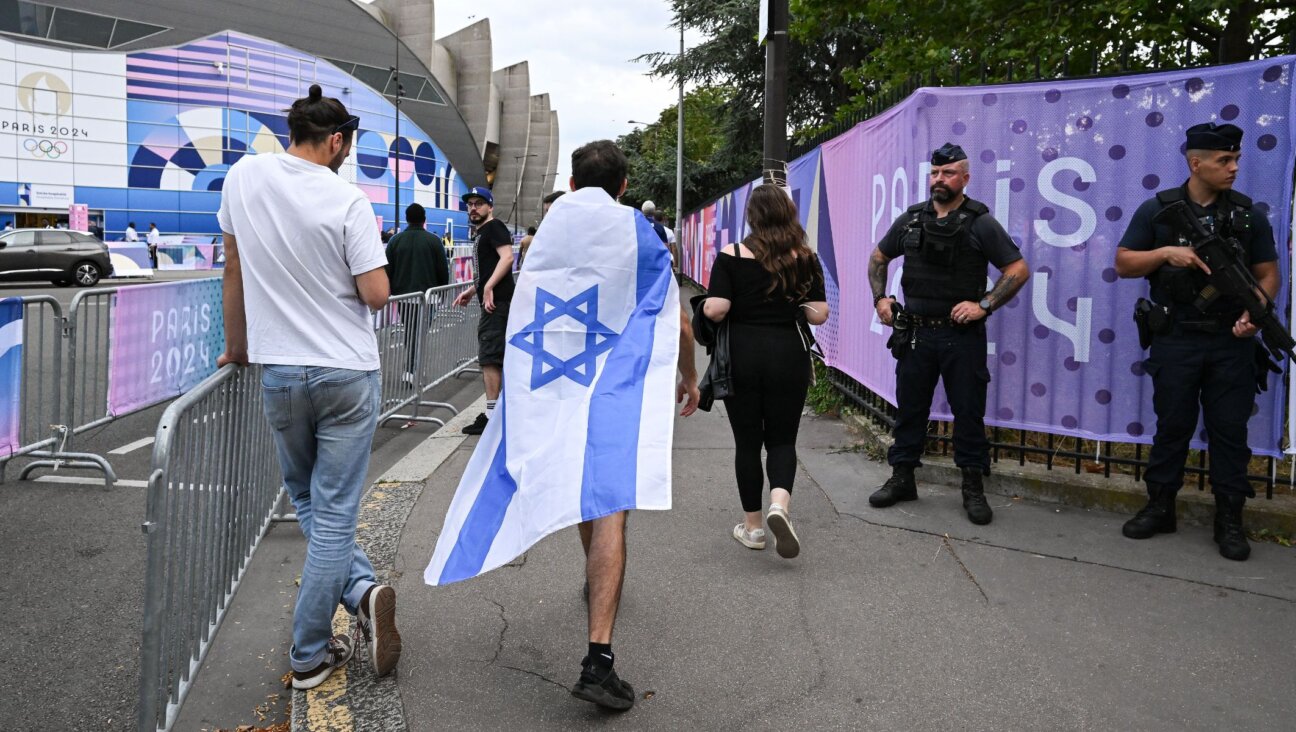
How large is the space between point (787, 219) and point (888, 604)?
68.9 inches

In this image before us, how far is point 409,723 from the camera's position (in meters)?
3.15

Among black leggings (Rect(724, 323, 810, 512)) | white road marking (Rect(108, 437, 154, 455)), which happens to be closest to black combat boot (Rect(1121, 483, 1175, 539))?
black leggings (Rect(724, 323, 810, 512))

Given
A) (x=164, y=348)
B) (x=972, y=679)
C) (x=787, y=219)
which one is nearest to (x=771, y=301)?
(x=787, y=219)

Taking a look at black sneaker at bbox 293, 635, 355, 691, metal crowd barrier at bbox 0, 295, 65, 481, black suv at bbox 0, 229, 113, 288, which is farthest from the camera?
black suv at bbox 0, 229, 113, 288

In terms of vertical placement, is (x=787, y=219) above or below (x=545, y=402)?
above

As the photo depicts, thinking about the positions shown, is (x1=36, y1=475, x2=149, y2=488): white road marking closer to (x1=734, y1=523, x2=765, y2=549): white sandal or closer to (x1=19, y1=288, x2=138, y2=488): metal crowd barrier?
(x1=19, y1=288, x2=138, y2=488): metal crowd barrier

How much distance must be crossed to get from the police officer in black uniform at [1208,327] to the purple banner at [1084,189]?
17.2 inches

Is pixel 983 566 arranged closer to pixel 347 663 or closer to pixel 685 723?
pixel 685 723

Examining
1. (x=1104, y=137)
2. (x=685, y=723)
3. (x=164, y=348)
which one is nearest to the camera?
(x=685, y=723)

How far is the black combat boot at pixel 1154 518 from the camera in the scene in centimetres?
503

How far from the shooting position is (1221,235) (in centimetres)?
469

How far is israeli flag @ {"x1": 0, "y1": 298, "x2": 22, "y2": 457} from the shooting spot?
20.1 ft

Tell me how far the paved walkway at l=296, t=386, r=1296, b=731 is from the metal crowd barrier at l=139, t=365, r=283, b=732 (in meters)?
0.43

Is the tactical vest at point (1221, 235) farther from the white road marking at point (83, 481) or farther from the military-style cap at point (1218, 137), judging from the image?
the white road marking at point (83, 481)
